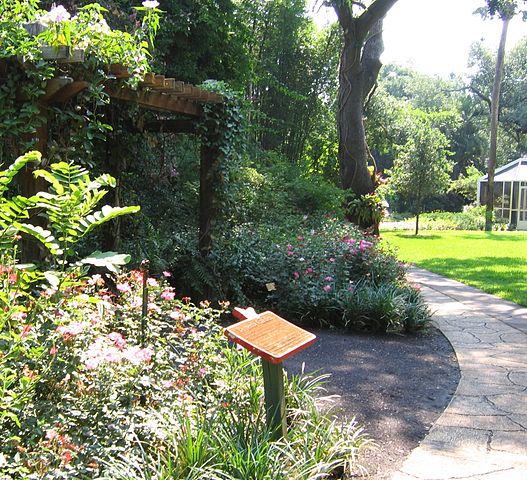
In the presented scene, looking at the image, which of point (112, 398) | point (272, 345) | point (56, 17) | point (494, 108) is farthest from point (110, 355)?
point (494, 108)

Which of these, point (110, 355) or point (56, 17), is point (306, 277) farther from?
point (110, 355)

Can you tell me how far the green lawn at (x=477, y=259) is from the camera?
33.3ft

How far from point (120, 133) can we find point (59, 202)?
4031 millimetres

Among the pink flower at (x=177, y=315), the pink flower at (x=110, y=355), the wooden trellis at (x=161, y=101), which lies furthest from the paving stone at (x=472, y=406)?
the wooden trellis at (x=161, y=101)

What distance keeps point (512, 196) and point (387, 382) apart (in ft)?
95.6

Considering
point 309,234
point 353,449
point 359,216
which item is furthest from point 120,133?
point 359,216

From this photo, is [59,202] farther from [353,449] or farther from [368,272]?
[368,272]

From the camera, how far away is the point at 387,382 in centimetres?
473

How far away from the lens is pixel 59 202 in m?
2.52

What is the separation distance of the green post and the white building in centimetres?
2971

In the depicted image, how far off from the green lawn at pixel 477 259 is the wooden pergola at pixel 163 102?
128 inches

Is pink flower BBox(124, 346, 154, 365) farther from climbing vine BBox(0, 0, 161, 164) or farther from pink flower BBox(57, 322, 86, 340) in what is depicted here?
climbing vine BBox(0, 0, 161, 164)

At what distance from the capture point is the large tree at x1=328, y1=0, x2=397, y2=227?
12570 mm

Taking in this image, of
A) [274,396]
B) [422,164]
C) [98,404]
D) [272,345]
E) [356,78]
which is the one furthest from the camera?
[422,164]
